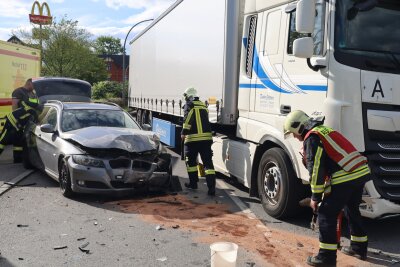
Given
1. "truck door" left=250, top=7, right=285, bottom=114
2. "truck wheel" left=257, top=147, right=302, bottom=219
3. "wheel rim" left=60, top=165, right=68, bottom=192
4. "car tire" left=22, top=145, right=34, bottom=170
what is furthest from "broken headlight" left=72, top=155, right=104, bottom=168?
"car tire" left=22, top=145, right=34, bottom=170

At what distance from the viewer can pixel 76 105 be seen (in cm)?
855

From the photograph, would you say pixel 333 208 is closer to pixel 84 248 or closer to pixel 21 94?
pixel 84 248

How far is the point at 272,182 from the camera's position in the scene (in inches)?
248

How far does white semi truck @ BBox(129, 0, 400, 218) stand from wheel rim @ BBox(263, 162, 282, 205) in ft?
0.05

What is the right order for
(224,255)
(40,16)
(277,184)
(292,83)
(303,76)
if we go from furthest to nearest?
(40,16), (277,184), (292,83), (303,76), (224,255)

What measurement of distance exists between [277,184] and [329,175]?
65.4 inches

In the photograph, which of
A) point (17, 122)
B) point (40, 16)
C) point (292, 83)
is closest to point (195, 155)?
point (292, 83)

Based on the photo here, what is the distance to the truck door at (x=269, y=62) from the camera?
6199mm

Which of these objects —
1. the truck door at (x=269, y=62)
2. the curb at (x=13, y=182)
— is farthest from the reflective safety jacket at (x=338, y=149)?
the curb at (x=13, y=182)

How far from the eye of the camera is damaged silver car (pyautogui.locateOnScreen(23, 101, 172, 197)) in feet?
21.9

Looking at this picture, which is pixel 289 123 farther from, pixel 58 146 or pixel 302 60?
pixel 58 146

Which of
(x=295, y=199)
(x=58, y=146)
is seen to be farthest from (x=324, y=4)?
(x=58, y=146)

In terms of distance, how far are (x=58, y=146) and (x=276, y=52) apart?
3.79 meters

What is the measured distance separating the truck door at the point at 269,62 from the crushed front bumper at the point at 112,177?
1.93 meters
